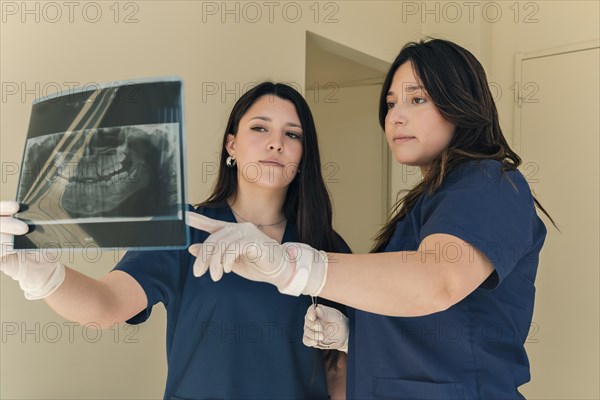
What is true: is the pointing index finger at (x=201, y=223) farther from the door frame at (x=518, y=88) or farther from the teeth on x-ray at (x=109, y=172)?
the door frame at (x=518, y=88)

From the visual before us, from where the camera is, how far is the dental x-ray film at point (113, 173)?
1008 millimetres

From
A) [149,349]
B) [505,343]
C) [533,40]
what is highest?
[533,40]

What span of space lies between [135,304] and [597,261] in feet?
7.61

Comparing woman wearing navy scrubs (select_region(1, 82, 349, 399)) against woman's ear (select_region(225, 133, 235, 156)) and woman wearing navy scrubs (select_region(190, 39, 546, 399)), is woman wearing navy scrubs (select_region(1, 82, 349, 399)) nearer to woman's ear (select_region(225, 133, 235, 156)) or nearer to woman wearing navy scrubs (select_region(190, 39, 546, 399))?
woman's ear (select_region(225, 133, 235, 156))

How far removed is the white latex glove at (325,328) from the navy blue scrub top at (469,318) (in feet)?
0.34

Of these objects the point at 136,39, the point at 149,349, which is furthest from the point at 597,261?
the point at 136,39

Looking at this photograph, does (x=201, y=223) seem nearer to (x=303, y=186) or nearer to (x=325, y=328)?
(x=325, y=328)

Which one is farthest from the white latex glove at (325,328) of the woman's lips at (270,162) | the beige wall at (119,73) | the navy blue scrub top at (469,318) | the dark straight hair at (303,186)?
the beige wall at (119,73)

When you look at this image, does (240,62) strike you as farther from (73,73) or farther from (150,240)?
(150,240)

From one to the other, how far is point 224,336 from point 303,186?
456 mm

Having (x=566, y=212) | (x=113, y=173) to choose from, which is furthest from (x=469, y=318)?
(x=566, y=212)

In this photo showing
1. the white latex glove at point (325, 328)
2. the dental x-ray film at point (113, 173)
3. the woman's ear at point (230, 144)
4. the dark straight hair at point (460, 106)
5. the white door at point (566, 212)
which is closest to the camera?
the dental x-ray film at point (113, 173)

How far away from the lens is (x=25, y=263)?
3.51 feet

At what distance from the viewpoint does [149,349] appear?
2.02 meters
